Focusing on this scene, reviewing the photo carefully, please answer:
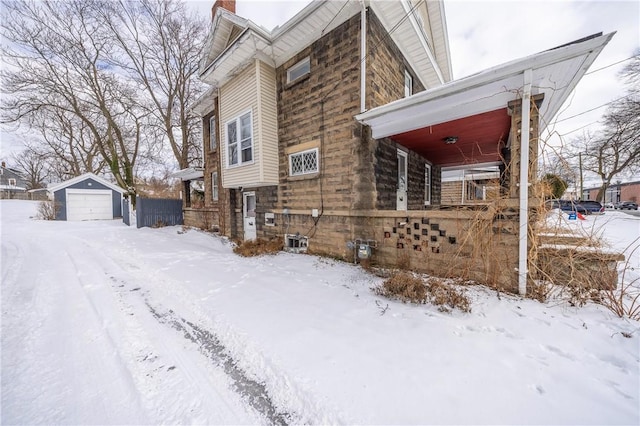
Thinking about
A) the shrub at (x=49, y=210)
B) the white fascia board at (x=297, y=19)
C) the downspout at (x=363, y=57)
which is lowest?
the shrub at (x=49, y=210)

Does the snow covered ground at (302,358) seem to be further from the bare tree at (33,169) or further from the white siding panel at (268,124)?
the bare tree at (33,169)

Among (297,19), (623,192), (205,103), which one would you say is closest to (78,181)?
(205,103)

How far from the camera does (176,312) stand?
3.24 m

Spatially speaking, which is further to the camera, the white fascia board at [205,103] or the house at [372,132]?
the white fascia board at [205,103]

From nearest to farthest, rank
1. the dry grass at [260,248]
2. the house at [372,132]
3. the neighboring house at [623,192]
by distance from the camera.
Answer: the house at [372,132] < the dry grass at [260,248] < the neighboring house at [623,192]

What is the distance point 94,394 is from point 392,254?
4.69 m

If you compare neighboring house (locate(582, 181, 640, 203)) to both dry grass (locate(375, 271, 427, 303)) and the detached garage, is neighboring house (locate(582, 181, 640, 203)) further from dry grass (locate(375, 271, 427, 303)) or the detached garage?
the detached garage

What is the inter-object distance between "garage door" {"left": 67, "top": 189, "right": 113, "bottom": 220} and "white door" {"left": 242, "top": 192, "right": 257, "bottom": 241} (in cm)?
1707

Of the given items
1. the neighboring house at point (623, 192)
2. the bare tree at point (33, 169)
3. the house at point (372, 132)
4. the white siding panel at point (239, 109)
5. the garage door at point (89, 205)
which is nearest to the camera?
the house at point (372, 132)

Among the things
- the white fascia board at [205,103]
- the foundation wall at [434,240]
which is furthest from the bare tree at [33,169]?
the foundation wall at [434,240]

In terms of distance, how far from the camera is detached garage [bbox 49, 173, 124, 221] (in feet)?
54.8

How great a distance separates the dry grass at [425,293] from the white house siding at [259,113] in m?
4.85

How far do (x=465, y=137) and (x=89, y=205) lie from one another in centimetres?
2469

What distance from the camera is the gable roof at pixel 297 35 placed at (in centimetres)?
568
